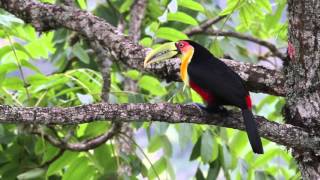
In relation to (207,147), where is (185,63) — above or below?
above

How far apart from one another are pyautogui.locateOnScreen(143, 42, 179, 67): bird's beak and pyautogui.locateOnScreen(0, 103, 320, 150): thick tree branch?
373 millimetres

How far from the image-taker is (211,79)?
271 cm

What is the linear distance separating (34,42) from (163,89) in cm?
84

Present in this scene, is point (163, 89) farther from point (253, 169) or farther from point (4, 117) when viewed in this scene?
point (4, 117)

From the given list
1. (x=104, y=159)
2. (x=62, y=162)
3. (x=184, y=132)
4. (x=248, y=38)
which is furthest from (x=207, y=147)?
(x=248, y=38)

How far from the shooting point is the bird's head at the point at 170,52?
275 centimetres

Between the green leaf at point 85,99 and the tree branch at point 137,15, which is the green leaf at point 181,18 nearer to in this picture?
the green leaf at point 85,99

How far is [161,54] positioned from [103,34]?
33 centimetres

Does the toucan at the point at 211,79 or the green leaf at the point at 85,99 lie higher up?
the toucan at the point at 211,79

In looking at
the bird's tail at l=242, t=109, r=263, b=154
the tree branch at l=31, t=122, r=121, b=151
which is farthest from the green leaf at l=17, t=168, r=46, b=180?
the bird's tail at l=242, t=109, r=263, b=154

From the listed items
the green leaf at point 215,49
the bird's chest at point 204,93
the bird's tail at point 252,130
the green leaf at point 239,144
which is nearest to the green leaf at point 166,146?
the green leaf at point 239,144

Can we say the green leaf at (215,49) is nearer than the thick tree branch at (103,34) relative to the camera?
No

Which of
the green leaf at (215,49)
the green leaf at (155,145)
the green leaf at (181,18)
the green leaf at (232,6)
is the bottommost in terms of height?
the green leaf at (155,145)

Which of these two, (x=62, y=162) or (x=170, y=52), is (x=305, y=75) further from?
(x=62, y=162)
